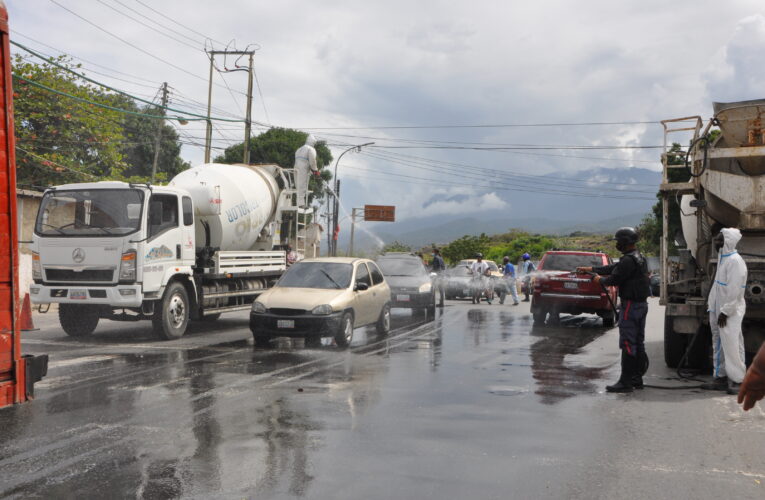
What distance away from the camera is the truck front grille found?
12305 mm

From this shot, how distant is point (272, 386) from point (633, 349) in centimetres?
432

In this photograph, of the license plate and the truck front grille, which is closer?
the license plate

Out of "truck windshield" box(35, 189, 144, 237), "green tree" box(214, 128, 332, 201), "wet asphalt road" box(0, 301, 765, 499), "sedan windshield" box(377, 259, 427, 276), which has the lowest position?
"wet asphalt road" box(0, 301, 765, 499)

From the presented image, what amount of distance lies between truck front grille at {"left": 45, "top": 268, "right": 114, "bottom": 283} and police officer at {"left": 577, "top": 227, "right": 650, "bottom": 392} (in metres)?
8.23

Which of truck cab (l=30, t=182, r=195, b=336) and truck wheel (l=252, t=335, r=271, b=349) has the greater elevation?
truck cab (l=30, t=182, r=195, b=336)

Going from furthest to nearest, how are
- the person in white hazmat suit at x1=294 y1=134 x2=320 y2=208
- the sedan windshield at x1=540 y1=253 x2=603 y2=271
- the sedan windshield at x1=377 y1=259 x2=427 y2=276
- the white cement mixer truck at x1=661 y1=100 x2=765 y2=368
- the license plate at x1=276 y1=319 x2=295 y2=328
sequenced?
the sedan windshield at x1=377 y1=259 x2=427 y2=276 < the person in white hazmat suit at x1=294 y1=134 x2=320 y2=208 < the sedan windshield at x1=540 y1=253 x2=603 y2=271 < the license plate at x1=276 y1=319 x2=295 y2=328 < the white cement mixer truck at x1=661 y1=100 x2=765 y2=368

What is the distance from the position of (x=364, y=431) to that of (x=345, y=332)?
6.03m

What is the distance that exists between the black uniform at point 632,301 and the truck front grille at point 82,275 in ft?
27.5

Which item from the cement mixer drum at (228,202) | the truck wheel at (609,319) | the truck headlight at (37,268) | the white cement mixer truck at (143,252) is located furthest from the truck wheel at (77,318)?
the truck wheel at (609,319)

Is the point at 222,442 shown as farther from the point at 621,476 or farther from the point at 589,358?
the point at 589,358

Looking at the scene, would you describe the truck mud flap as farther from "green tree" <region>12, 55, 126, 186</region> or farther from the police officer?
"green tree" <region>12, 55, 126, 186</region>

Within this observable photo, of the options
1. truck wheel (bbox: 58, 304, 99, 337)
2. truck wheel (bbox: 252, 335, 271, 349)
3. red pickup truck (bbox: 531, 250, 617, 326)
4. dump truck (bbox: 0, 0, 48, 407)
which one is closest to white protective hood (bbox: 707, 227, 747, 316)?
truck wheel (bbox: 252, 335, 271, 349)

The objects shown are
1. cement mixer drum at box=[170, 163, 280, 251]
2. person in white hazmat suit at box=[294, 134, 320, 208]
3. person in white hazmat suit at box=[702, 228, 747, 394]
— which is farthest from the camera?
person in white hazmat suit at box=[294, 134, 320, 208]

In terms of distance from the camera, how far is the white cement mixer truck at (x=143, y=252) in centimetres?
1231
